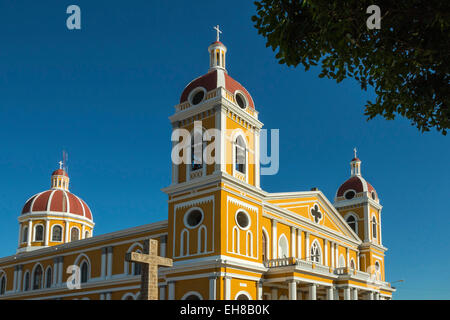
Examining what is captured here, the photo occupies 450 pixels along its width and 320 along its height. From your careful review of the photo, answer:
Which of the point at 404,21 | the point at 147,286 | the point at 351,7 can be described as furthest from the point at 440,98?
the point at 147,286

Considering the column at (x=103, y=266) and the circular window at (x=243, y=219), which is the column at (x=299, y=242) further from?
the column at (x=103, y=266)

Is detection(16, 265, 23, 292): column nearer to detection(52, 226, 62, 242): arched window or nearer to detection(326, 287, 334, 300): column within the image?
detection(52, 226, 62, 242): arched window

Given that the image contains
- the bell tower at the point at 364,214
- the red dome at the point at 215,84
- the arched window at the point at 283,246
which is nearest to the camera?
the red dome at the point at 215,84

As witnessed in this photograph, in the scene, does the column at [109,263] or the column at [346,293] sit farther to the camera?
the column at [109,263]

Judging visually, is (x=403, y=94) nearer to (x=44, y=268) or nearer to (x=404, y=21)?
(x=404, y=21)

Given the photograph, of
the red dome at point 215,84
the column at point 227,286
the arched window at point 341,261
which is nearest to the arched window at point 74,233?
the red dome at point 215,84

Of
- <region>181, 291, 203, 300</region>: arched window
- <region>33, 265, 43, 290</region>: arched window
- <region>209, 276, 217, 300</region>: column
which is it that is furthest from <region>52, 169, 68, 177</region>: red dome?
<region>209, 276, 217, 300</region>: column

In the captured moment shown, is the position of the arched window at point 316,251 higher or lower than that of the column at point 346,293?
higher

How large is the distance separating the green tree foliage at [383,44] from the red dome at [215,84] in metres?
18.2

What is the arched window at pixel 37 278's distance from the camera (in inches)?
1505

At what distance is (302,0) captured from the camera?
8320 mm

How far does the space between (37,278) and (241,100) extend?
74.5ft

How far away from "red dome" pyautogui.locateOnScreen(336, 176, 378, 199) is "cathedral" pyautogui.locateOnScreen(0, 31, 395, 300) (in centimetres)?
455
